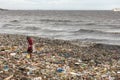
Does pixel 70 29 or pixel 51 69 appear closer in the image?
pixel 51 69

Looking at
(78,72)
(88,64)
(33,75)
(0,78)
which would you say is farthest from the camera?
(88,64)

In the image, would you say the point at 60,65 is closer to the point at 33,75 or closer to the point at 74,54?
the point at 33,75

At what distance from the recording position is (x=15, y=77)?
12.8m

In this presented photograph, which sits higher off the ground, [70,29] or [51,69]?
[51,69]

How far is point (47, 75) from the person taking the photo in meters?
13.5

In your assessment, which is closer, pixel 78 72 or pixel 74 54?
pixel 78 72

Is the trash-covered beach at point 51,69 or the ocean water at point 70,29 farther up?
the trash-covered beach at point 51,69

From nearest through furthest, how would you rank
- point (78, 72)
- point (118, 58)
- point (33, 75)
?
point (33, 75)
point (78, 72)
point (118, 58)

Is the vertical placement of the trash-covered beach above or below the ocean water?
above

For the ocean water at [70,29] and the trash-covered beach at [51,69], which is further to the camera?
the ocean water at [70,29]

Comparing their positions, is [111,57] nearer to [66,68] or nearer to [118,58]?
[118,58]

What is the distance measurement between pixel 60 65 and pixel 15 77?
3575 mm

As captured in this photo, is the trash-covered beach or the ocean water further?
the ocean water

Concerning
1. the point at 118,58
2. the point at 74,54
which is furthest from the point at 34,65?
the point at 118,58
